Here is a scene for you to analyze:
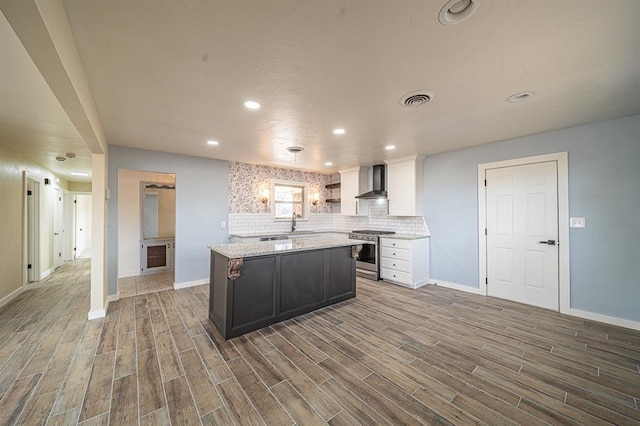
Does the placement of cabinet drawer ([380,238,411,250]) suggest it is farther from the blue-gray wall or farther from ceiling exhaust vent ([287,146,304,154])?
the blue-gray wall

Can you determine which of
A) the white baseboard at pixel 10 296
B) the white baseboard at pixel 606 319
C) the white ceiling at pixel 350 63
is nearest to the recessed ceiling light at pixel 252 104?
the white ceiling at pixel 350 63

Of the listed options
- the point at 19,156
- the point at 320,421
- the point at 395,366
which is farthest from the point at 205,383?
the point at 19,156

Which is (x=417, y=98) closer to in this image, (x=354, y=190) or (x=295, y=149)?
(x=295, y=149)

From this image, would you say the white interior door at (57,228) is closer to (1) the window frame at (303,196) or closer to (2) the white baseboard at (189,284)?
(2) the white baseboard at (189,284)

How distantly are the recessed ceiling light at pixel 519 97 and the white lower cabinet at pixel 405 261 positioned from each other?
8.70 feet

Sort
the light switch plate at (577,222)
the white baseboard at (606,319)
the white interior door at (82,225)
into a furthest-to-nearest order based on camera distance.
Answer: the white interior door at (82,225) < the light switch plate at (577,222) < the white baseboard at (606,319)

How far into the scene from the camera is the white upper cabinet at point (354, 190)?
5.95m

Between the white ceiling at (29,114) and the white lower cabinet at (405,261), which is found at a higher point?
the white ceiling at (29,114)

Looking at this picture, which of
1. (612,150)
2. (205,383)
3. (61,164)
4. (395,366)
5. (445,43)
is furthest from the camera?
(61,164)

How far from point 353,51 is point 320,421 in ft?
8.15

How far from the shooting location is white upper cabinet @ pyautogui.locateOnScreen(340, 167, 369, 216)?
5.95 m

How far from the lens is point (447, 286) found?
4.58 meters

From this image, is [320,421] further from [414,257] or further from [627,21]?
Answer: [414,257]

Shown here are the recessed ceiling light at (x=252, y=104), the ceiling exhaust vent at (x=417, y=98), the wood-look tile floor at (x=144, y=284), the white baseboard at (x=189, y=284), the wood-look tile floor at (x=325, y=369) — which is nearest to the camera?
the wood-look tile floor at (x=325, y=369)
